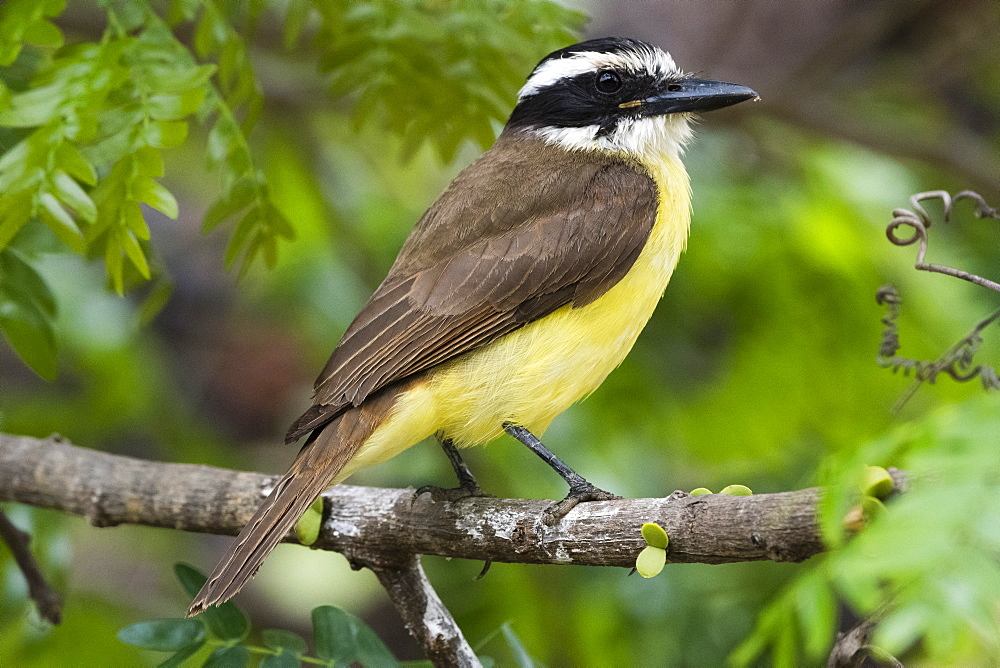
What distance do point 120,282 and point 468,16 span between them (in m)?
1.38

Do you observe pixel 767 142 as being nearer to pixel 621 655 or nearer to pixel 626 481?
pixel 626 481

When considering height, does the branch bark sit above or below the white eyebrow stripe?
below

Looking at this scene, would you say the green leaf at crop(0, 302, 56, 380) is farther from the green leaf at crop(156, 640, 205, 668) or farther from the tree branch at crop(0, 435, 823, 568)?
the green leaf at crop(156, 640, 205, 668)

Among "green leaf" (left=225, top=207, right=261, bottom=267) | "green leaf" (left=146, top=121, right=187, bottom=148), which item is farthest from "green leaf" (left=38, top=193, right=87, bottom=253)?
"green leaf" (left=225, top=207, right=261, bottom=267)

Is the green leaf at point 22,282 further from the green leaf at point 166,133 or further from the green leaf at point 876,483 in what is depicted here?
the green leaf at point 876,483

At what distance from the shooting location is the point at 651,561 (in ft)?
6.93

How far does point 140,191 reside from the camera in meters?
2.47

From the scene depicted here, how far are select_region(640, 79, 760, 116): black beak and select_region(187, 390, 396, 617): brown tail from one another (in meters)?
1.32

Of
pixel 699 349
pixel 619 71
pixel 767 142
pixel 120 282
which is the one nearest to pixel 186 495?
pixel 120 282

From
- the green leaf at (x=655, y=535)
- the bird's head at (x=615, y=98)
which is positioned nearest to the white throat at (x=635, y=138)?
the bird's head at (x=615, y=98)

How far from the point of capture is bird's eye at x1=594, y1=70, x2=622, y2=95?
337cm

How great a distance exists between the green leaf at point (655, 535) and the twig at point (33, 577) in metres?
2.16

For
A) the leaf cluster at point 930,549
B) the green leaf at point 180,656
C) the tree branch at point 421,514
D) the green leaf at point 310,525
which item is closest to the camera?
the leaf cluster at point 930,549

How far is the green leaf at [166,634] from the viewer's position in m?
2.42
